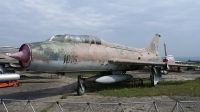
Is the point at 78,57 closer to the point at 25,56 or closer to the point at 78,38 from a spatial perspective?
the point at 78,38

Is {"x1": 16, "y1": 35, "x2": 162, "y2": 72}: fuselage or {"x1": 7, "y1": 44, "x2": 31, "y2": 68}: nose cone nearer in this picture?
{"x1": 7, "y1": 44, "x2": 31, "y2": 68}: nose cone

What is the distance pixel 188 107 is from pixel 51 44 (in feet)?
20.5

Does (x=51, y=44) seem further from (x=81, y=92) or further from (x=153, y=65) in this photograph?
(x=153, y=65)

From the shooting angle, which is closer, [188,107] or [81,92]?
[188,107]

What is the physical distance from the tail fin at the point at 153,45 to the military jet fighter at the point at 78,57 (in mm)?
4137

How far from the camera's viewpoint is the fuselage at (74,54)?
7.94 metres

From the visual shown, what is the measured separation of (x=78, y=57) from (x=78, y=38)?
4.56 feet

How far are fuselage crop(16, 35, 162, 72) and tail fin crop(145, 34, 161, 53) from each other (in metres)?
5.31

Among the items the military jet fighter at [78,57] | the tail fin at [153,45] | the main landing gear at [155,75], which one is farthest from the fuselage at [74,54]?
the tail fin at [153,45]

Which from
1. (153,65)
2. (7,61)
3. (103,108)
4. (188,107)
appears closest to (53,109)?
(103,108)

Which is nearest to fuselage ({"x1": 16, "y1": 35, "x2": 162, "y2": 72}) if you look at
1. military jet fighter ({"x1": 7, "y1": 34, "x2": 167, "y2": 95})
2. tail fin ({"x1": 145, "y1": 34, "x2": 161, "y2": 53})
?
military jet fighter ({"x1": 7, "y1": 34, "x2": 167, "y2": 95})

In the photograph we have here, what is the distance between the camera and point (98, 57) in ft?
34.5

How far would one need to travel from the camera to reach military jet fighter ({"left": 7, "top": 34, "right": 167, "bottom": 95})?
306 inches

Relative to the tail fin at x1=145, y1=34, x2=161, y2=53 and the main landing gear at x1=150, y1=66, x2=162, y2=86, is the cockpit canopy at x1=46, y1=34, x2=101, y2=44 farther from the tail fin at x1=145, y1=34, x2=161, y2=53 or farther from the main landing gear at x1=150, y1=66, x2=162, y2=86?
the tail fin at x1=145, y1=34, x2=161, y2=53
